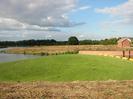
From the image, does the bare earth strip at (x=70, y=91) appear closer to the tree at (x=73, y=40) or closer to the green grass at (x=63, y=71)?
the green grass at (x=63, y=71)

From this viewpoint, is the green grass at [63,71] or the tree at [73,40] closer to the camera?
the green grass at [63,71]

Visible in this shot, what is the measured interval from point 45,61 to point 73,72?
17.1 ft

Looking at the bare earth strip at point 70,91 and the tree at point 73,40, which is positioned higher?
the tree at point 73,40

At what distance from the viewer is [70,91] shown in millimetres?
11445

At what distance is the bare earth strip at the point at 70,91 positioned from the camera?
10539 millimetres

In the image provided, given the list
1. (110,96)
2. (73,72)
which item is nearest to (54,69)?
(73,72)

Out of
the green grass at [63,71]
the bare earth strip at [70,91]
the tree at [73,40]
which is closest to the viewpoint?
the bare earth strip at [70,91]

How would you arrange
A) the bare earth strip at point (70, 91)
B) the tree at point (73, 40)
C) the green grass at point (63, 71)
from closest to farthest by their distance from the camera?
1. the bare earth strip at point (70, 91)
2. the green grass at point (63, 71)
3. the tree at point (73, 40)

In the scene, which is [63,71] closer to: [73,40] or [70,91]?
[70,91]

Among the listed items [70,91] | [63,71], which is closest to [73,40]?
[63,71]

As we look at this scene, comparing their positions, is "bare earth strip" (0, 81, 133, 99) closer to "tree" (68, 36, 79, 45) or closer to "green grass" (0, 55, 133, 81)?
"green grass" (0, 55, 133, 81)

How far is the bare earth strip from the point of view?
10.5 metres

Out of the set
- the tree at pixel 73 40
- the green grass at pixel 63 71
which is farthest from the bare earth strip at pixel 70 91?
the tree at pixel 73 40

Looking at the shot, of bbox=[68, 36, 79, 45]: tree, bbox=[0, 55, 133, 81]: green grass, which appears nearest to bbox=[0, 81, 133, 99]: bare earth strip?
bbox=[0, 55, 133, 81]: green grass
